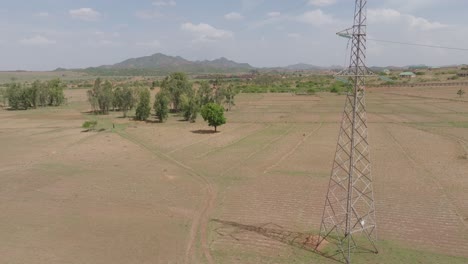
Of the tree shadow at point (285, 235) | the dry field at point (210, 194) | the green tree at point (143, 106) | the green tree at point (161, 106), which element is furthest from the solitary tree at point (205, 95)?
the tree shadow at point (285, 235)

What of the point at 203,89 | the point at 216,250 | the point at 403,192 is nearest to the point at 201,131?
the point at 203,89

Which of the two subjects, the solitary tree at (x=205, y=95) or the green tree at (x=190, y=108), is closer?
the green tree at (x=190, y=108)

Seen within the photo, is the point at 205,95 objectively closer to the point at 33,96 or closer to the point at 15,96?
the point at 33,96

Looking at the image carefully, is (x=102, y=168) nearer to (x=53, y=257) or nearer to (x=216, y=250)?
(x=53, y=257)

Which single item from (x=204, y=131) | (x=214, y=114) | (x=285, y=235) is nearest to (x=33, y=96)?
(x=204, y=131)

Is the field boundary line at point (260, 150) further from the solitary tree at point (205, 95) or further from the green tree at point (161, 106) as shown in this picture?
the solitary tree at point (205, 95)
